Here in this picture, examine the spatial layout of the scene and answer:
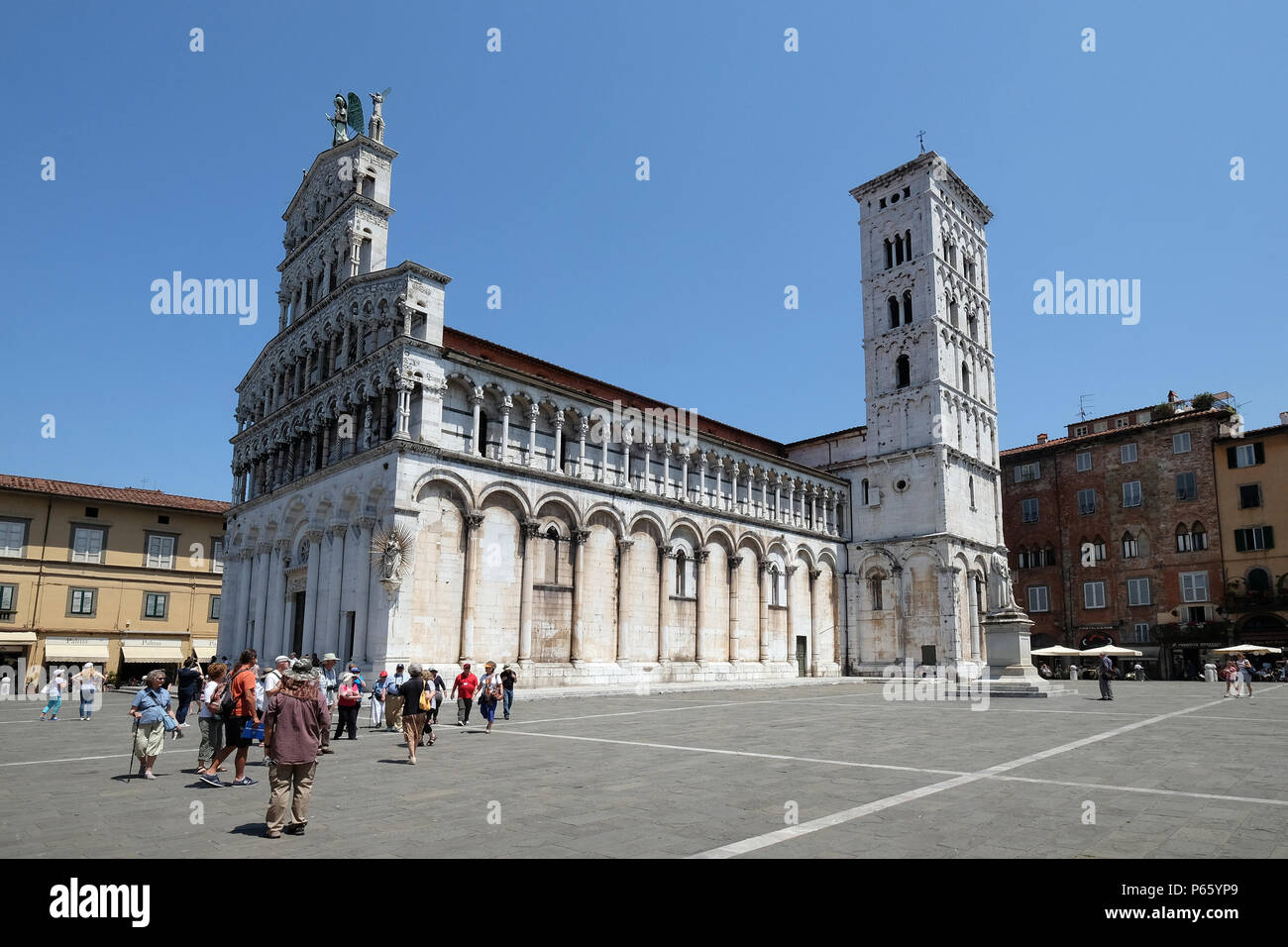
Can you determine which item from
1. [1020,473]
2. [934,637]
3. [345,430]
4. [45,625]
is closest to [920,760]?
[345,430]

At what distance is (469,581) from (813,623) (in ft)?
76.5

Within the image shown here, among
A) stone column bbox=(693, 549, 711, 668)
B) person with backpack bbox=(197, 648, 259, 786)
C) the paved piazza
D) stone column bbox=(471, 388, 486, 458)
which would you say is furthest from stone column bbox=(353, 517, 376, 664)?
stone column bbox=(693, 549, 711, 668)

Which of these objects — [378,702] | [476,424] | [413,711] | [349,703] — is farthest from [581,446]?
[413,711]

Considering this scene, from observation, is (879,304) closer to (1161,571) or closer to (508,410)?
(1161,571)

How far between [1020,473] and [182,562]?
5481cm

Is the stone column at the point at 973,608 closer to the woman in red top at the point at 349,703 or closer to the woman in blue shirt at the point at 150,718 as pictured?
the woman in red top at the point at 349,703

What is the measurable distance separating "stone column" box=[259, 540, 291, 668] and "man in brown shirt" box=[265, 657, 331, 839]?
27.7 meters

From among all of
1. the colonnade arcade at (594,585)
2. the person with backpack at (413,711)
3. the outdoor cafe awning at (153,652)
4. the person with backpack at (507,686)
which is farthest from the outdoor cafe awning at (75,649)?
the person with backpack at (413,711)

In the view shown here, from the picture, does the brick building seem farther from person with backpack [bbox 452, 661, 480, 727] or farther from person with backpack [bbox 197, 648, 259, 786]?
person with backpack [bbox 197, 648, 259, 786]

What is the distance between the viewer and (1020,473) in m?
57.5

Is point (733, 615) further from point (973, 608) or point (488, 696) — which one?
point (488, 696)

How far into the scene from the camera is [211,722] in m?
11.4

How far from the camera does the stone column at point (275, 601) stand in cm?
3366

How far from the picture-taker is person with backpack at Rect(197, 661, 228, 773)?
11336 millimetres
